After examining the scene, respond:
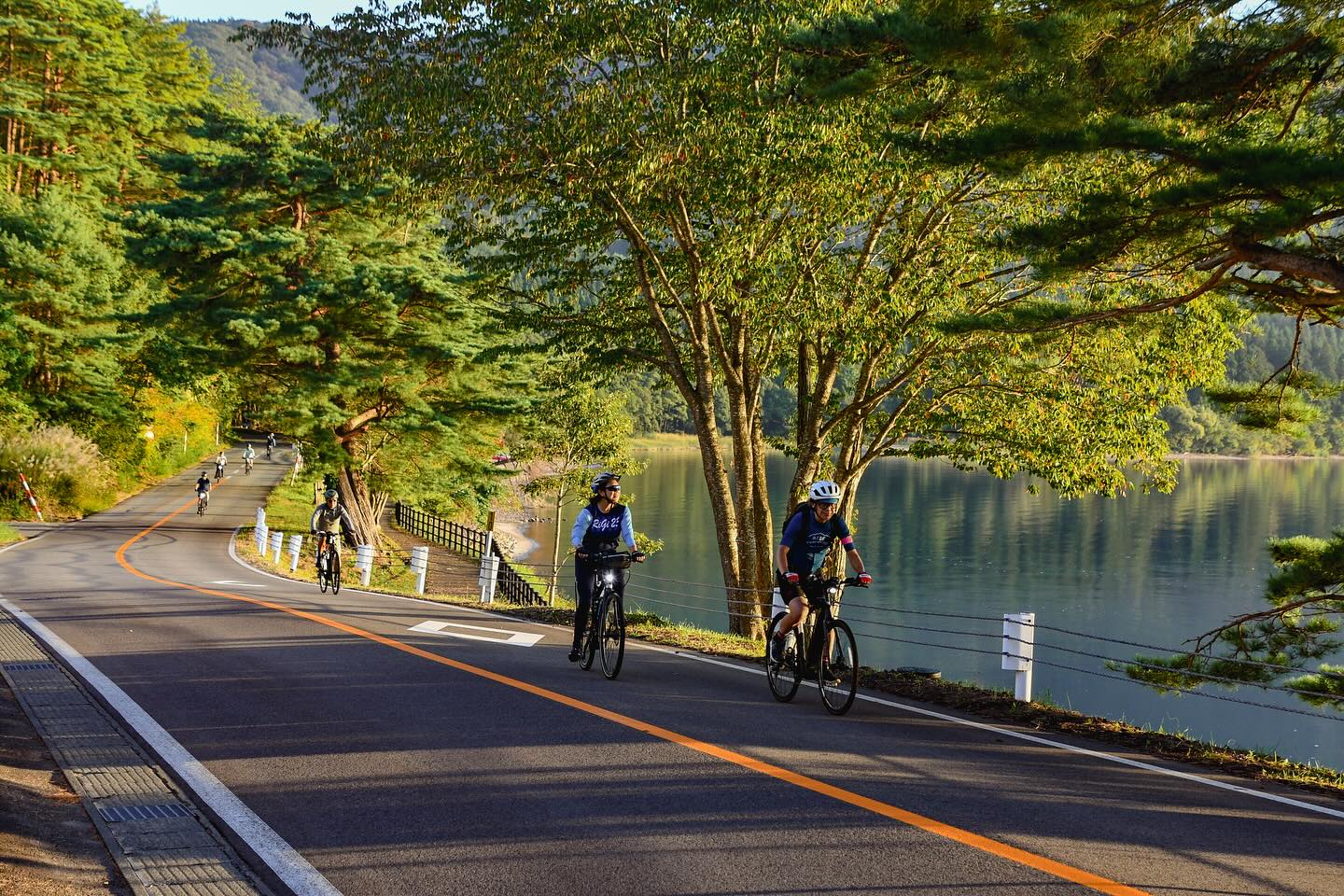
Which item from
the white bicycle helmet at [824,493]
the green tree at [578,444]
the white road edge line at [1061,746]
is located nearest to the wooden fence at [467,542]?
the green tree at [578,444]

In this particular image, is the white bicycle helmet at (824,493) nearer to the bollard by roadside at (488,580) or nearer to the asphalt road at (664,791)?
the asphalt road at (664,791)

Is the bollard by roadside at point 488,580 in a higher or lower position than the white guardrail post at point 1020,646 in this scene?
lower

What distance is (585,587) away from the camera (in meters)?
10.0

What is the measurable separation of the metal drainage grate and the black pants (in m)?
4.61

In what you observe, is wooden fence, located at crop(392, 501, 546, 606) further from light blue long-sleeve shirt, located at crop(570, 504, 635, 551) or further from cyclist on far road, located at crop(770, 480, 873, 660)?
cyclist on far road, located at crop(770, 480, 873, 660)

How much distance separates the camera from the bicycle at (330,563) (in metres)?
19.2

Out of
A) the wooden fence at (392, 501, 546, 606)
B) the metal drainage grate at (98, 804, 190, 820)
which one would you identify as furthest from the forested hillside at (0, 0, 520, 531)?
the metal drainage grate at (98, 804, 190, 820)

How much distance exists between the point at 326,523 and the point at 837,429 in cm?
933

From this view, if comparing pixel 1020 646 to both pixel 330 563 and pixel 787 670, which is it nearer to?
pixel 787 670

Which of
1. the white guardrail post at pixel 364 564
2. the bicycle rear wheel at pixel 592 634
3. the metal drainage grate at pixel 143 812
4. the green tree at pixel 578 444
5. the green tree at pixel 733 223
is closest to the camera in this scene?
the metal drainage grate at pixel 143 812

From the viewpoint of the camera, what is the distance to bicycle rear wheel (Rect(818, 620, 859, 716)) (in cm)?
827

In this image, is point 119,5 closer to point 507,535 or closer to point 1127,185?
point 507,535

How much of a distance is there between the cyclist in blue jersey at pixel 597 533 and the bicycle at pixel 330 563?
10.3 meters

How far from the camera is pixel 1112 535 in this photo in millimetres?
65062
